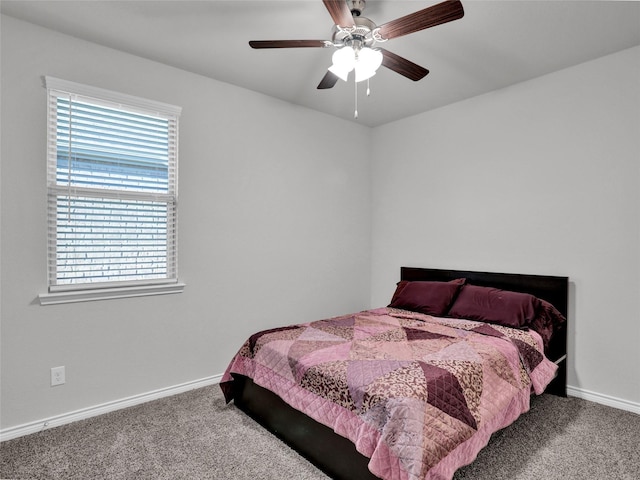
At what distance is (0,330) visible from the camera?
232 centimetres

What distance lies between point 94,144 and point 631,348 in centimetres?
407

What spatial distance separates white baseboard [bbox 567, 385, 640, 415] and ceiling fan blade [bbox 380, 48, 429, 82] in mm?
2670

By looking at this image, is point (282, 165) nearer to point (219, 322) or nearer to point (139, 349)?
point (219, 322)

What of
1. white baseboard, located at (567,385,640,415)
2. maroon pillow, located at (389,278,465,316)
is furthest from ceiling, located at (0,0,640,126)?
white baseboard, located at (567,385,640,415)

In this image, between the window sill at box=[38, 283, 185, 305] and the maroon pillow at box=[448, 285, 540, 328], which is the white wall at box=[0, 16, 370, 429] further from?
the maroon pillow at box=[448, 285, 540, 328]

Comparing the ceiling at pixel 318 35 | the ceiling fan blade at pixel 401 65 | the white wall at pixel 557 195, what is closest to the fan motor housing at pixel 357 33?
the ceiling fan blade at pixel 401 65

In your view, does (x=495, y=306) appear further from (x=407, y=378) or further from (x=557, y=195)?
(x=407, y=378)

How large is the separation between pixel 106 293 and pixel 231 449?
139 cm

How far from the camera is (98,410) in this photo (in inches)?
104

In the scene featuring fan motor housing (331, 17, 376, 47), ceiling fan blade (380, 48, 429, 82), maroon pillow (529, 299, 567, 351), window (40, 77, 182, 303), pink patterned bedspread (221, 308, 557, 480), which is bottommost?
pink patterned bedspread (221, 308, 557, 480)

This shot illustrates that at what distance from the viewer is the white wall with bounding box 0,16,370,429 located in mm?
2373

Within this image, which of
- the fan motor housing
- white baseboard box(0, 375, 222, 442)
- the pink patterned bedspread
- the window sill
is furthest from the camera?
the window sill

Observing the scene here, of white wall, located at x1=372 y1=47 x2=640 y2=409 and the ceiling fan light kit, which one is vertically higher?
the ceiling fan light kit

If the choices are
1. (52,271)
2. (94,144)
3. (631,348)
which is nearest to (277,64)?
(94,144)
